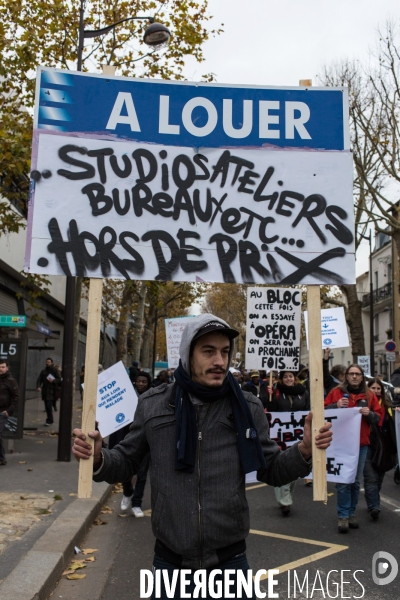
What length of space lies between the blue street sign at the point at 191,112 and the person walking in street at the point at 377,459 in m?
4.89

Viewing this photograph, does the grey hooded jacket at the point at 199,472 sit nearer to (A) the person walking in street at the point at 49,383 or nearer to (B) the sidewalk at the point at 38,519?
(B) the sidewalk at the point at 38,519

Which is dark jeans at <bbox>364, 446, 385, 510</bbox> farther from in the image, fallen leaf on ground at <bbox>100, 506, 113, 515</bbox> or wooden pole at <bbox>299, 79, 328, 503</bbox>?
wooden pole at <bbox>299, 79, 328, 503</bbox>

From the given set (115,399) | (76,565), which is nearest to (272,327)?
(115,399)

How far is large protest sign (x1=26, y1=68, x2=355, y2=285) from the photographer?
141 inches

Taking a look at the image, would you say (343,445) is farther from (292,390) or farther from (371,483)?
(292,390)

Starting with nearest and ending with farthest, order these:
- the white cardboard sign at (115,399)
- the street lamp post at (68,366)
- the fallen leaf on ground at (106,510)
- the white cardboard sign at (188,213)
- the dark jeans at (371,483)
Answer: the white cardboard sign at (188,213) → the white cardboard sign at (115,399) → the dark jeans at (371,483) → the fallen leaf on ground at (106,510) → the street lamp post at (68,366)

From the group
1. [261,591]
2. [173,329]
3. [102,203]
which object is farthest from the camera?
[173,329]

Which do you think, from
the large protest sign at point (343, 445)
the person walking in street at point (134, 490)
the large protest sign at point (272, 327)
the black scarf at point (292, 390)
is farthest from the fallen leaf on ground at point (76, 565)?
the large protest sign at point (272, 327)

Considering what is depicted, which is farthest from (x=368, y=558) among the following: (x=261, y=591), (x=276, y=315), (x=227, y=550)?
(x=276, y=315)

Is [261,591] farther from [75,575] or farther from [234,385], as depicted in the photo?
[234,385]

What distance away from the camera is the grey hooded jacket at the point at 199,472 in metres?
2.76

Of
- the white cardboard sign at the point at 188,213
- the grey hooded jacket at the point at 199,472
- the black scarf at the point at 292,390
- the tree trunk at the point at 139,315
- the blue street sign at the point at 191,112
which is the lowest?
the grey hooded jacket at the point at 199,472

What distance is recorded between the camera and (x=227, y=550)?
2801 mm

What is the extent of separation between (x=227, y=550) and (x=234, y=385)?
701 millimetres
